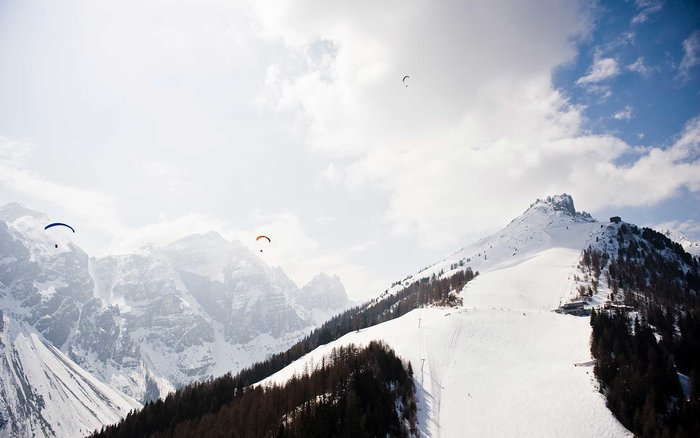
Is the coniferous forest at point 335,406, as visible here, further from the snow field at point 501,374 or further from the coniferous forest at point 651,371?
the coniferous forest at point 651,371

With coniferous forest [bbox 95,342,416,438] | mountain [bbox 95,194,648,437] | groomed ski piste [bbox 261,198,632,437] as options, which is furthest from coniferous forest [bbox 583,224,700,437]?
coniferous forest [bbox 95,342,416,438]

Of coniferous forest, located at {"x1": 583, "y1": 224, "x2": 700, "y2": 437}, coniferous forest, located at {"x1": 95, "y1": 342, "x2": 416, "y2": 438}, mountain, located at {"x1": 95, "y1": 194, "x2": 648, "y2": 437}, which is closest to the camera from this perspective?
coniferous forest, located at {"x1": 583, "y1": 224, "x2": 700, "y2": 437}

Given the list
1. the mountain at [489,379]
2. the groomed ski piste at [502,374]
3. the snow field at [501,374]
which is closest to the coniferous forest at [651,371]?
the mountain at [489,379]

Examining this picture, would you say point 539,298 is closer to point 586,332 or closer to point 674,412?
point 586,332

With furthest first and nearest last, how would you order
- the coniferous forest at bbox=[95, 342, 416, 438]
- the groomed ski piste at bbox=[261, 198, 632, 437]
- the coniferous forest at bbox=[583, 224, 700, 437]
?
1. the coniferous forest at bbox=[95, 342, 416, 438]
2. the groomed ski piste at bbox=[261, 198, 632, 437]
3. the coniferous forest at bbox=[583, 224, 700, 437]

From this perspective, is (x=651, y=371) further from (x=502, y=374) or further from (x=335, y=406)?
(x=335, y=406)

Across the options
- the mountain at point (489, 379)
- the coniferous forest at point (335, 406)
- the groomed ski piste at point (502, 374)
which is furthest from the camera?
the mountain at point (489, 379)

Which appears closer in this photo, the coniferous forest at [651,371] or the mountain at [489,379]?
the coniferous forest at [651,371]

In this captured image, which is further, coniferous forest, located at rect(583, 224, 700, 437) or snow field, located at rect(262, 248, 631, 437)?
snow field, located at rect(262, 248, 631, 437)

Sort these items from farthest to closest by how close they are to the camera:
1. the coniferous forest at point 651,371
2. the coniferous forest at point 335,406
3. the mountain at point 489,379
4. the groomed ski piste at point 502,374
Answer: the mountain at point 489,379, the coniferous forest at point 335,406, the groomed ski piste at point 502,374, the coniferous forest at point 651,371

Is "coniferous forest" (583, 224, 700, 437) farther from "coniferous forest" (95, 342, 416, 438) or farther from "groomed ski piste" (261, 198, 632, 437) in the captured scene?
"coniferous forest" (95, 342, 416, 438)

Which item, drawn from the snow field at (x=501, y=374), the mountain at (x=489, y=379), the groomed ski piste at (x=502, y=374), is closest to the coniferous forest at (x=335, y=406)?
the mountain at (x=489, y=379)
